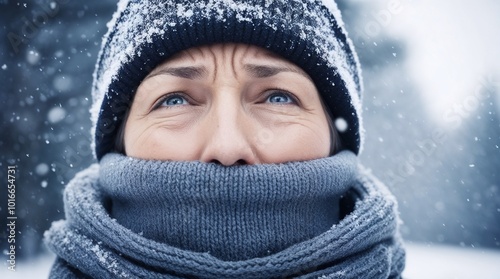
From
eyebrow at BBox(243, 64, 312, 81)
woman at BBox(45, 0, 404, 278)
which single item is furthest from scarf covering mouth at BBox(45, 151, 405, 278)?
eyebrow at BBox(243, 64, 312, 81)

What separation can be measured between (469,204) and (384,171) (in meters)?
2.67

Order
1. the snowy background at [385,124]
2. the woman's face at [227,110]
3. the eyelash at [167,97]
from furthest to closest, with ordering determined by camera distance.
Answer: the snowy background at [385,124] → the eyelash at [167,97] → the woman's face at [227,110]

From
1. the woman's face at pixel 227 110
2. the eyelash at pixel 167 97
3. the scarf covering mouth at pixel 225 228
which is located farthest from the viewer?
the eyelash at pixel 167 97

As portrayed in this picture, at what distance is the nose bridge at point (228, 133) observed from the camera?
1408mm

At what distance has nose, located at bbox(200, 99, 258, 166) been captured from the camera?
1.41 m

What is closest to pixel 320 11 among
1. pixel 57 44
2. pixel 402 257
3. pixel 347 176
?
pixel 347 176

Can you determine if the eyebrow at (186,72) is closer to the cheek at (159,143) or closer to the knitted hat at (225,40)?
the knitted hat at (225,40)

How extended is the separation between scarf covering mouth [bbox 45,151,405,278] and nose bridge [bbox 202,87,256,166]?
4 centimetres

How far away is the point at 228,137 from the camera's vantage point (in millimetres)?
1416

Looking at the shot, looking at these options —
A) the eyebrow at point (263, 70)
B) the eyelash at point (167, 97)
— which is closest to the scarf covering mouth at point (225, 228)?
the eyelash at point (167, 97)

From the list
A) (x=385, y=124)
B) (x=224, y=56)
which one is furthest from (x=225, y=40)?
(x=385, y=124)

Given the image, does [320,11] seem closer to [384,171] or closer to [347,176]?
[347,176]

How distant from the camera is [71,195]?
1726 millimetres

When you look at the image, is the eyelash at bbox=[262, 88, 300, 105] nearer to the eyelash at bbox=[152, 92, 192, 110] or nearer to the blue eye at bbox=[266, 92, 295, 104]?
the blue eye at bbox=[266, 92, 295, 104]
